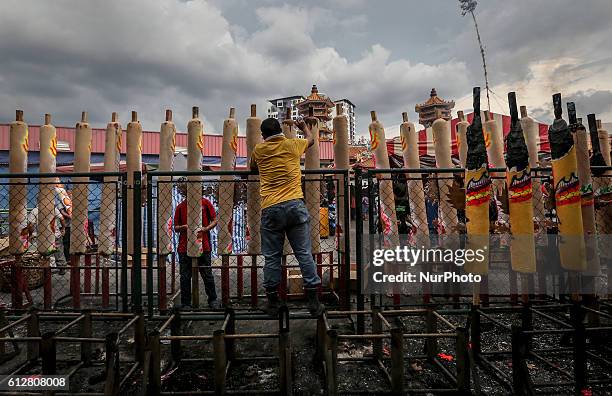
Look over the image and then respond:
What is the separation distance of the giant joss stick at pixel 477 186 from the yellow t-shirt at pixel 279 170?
1703 mm

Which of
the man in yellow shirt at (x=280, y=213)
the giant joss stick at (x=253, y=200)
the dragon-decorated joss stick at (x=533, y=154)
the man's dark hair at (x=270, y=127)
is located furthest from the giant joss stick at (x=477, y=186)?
the giant joss stick at (x=253, y=200)

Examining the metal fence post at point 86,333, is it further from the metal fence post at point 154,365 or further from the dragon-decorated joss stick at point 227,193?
the dragon-decorated joss stick at point 227,193

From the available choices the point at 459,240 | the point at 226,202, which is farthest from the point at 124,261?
the point at 459,240

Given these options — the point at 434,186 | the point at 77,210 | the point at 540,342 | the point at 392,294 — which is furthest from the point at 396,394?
the point at 77,210

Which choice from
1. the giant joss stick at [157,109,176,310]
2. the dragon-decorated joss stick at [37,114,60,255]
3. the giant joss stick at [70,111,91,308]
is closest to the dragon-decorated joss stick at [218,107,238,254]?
the giant joss stick at [157,109,176,310]

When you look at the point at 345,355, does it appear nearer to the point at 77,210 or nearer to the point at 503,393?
the point at 503,393

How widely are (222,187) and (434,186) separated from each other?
3121 millimetres

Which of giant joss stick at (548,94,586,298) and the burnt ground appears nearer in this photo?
the burnt ground

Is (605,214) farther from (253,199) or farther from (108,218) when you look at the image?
(108,218)

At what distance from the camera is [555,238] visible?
4.27 meters

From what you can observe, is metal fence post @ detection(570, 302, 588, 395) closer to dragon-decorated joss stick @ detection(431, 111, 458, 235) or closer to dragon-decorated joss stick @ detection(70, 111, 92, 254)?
dragon-decorated joss stick @ detection(431, 111, 458, 235)

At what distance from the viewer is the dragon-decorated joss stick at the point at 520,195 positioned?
3430 mm

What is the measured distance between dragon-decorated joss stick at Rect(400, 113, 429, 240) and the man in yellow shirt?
195cm

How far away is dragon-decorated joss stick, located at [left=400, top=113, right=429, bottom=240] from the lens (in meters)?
4.74
